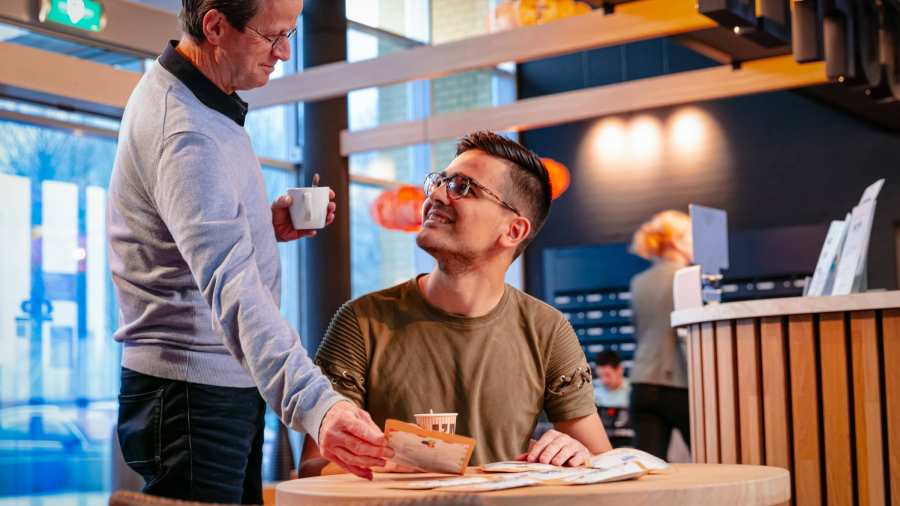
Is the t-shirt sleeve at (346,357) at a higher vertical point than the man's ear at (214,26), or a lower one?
lower

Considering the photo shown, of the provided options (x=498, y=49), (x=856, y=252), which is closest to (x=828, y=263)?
(x=856, y=252)

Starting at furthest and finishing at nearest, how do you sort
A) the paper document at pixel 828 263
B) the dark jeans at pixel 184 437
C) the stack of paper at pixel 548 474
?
the paper document at pixel 828 263
the dark jeans at pixel 184 437
the stack of paper at pixel 548 474

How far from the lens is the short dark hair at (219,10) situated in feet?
6.17

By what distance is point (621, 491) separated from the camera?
5.13 feet

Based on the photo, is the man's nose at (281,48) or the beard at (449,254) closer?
the man's nose at (281,48)

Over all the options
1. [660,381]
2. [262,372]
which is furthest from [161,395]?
[660,381]

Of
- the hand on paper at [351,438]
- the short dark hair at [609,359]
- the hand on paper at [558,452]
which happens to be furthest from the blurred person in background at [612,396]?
the hand on paper at [351,438]

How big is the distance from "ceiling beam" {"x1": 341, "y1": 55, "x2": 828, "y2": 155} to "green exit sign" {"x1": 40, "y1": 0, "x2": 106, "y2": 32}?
99.2 inches

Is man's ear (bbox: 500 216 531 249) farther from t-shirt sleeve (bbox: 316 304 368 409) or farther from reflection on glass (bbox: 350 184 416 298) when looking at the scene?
reflection on glass (bbox: 350 184 416 298)

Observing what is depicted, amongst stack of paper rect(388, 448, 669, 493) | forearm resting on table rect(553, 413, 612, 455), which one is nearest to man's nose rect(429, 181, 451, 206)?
forearm resting on table rect(553, 413, 612, 455)

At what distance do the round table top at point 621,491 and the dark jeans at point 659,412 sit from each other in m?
3.92

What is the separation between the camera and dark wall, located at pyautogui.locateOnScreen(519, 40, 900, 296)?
923cm

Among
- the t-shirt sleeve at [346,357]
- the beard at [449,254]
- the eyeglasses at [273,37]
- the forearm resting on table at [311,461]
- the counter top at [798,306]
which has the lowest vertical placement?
the forearm resting on table at [311,461]

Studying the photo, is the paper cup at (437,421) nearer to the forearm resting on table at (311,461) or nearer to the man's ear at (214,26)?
the forearm resting on table at (311,461)
